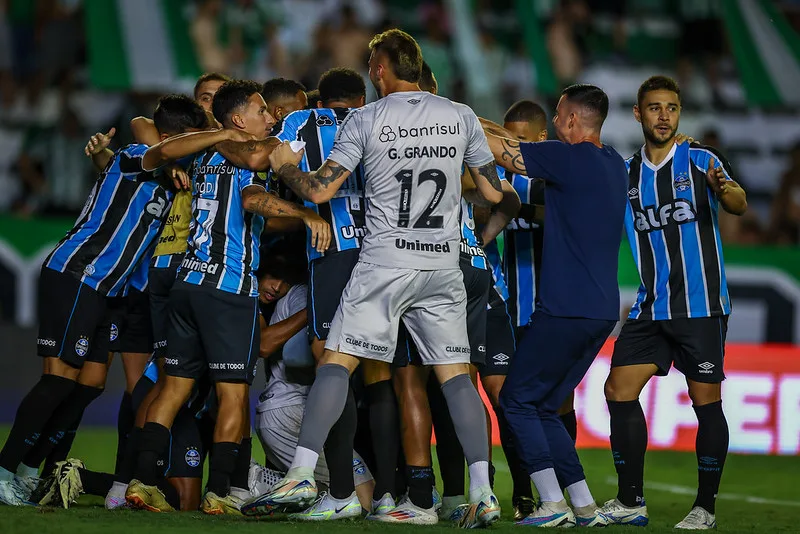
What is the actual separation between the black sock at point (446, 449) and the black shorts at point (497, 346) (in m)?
0.34

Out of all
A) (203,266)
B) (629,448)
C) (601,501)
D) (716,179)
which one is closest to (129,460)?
(203,266)

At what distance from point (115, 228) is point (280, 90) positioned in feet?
4.51

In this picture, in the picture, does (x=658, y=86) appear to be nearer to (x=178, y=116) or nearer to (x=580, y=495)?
(x=580, y=495)

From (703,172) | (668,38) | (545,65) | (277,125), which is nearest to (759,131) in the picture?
(668,38)

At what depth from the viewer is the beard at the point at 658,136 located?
6.78 meters

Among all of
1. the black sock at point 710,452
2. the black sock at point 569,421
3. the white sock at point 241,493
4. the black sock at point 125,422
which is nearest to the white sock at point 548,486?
the black sock at point 710,452

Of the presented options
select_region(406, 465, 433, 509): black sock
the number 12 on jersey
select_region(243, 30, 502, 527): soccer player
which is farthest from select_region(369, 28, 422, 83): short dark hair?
Result: select_region(406, 465, 433, 509): black sock

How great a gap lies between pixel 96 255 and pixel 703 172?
146 inches

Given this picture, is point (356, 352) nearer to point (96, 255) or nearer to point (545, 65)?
point (96, 255)

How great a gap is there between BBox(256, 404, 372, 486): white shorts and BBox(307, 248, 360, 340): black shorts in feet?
2.24

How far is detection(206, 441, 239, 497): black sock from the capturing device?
20.5 ft

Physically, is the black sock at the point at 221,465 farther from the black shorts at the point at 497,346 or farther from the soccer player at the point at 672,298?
the soccer player at the point at 672,298

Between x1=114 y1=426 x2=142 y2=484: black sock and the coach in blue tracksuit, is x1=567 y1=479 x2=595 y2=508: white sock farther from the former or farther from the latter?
x1=114 y1=426 x2=142 y2=484: black sock

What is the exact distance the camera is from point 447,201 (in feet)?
19.6
